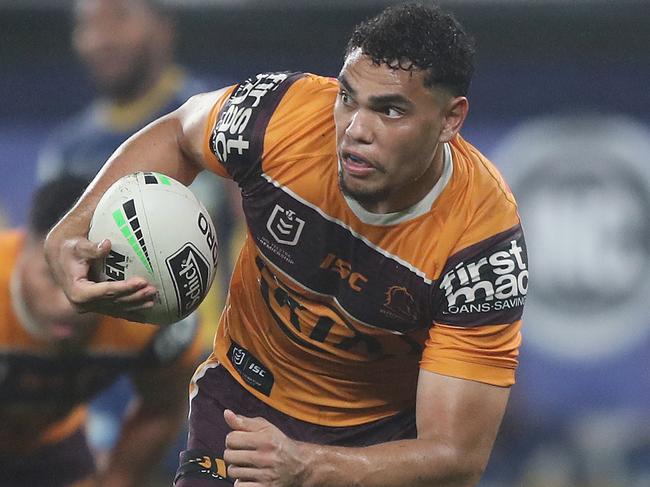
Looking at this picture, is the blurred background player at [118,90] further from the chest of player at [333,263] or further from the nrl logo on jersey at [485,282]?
the nrl logo on jersey at [485,282]

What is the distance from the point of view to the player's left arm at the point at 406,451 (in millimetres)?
3254

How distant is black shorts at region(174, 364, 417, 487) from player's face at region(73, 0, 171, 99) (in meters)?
3.65

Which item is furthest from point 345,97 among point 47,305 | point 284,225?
point 47,305

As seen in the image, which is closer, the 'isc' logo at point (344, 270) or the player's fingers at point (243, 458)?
the player's fingers at point (243, 458)

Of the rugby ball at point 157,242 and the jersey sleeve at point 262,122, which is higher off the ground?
the jersey sleeve at point 262,122

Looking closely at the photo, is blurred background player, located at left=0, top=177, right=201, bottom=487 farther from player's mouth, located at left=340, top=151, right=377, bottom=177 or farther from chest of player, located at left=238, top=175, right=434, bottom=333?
player's mouth, located at left=340, top=151, right=377, bottom=177

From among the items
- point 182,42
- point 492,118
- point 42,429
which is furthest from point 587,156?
point 42,429

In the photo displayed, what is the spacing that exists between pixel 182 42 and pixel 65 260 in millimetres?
4304

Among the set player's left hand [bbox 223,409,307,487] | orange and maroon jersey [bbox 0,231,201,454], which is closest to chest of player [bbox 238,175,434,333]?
player's left hand [bbox 223,409,307,487]

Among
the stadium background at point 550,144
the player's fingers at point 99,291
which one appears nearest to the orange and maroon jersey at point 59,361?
the player's fingers at point 99,291

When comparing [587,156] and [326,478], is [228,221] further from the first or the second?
[326,478]

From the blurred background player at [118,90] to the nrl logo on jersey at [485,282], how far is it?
3774 mm

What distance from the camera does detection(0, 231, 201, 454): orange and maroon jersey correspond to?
5.25 meters

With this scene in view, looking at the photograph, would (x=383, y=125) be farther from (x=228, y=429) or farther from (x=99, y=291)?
(x=228, y=429)
